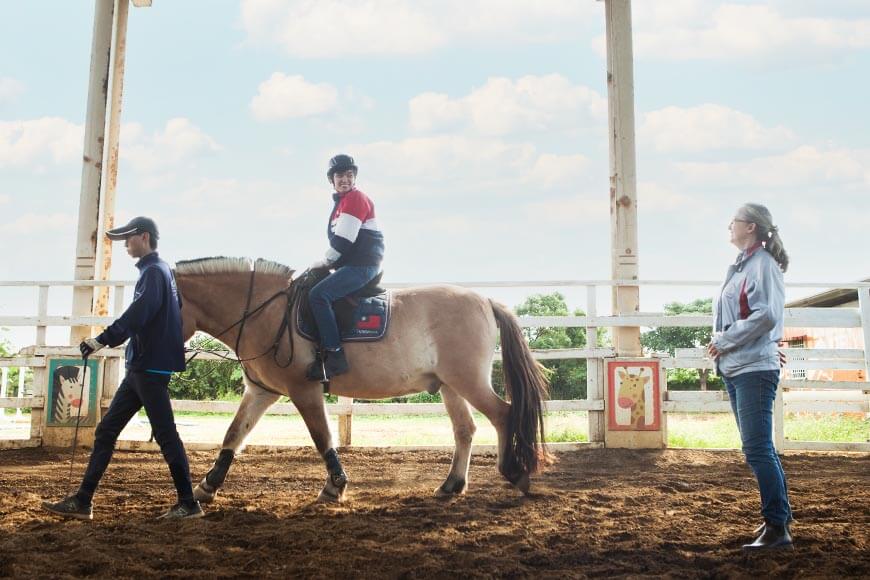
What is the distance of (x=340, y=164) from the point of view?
5609mm

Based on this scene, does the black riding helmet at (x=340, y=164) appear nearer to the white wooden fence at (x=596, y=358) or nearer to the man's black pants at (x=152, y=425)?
the man's black pants at (x=152, y=425)

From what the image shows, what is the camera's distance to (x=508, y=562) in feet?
12.2

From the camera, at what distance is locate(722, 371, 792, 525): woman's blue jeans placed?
400cm

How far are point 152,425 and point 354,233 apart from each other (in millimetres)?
1918

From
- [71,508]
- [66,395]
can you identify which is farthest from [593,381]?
[66,395]

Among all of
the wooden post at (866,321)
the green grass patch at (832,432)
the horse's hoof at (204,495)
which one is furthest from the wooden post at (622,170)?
the horse's hoof at (204,495)

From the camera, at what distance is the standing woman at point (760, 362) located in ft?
13.1

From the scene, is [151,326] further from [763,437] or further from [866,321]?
[866,321]

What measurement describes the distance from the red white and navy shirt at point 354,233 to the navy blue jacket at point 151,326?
4.20ft

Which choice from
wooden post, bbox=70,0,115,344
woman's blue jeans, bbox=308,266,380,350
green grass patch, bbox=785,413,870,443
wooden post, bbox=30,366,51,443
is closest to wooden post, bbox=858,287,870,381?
green grass patch, bbox=785,413,870,443

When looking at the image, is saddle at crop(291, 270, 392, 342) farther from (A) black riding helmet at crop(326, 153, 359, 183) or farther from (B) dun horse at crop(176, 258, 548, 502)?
(A) black riding helmet at crop(326, 153, 359, 183)

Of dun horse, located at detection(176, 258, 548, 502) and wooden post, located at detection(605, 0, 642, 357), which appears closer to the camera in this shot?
dun horse, located at detection(176, 258, 548, 502)

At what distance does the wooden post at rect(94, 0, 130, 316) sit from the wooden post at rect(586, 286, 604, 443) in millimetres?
6170

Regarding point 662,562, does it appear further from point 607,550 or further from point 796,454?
point 796,454
